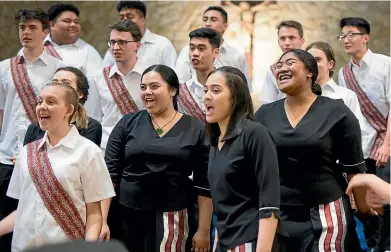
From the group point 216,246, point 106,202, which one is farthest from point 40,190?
point 216,246

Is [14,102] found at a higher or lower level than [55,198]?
higher

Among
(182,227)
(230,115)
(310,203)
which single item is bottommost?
(182,227)

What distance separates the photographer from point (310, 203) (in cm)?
322

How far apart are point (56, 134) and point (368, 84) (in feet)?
7.28

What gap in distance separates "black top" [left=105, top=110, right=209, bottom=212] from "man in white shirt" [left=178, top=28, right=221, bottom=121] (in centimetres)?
60

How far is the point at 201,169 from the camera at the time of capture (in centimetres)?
351

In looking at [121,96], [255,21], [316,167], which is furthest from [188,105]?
[255,21]

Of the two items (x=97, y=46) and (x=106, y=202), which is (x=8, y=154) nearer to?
(x=106, y=202)

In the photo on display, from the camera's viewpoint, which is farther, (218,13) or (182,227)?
A: (218,13)

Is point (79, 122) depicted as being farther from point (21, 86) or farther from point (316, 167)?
point (316, 167)

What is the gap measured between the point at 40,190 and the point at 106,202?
0.46 meters

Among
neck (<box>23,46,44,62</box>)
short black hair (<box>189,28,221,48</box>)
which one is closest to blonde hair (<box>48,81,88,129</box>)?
neck (<box>23,46,44,62</box>)

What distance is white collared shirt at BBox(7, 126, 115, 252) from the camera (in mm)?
3041

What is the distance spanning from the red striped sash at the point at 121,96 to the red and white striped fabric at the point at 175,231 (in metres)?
0.91
